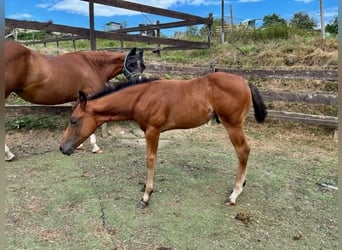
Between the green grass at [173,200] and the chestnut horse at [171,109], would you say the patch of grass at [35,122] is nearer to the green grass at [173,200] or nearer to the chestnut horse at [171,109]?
the green grass at [173,200]

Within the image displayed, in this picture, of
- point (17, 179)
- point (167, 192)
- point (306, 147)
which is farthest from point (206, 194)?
point (306, 147)

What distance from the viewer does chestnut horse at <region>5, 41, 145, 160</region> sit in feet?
13.5

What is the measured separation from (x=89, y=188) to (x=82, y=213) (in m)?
0.56

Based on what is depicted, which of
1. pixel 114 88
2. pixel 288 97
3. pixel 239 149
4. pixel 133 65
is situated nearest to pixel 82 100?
pixel 114 88

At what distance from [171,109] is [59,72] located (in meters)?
2.11

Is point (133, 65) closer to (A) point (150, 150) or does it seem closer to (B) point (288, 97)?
(A) point (150, 150)

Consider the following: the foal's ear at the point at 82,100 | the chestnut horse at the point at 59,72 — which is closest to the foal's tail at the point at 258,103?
the chestnut horse at the point at 59,72

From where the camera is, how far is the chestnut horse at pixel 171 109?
320cm

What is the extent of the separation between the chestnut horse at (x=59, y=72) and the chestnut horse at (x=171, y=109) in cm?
75

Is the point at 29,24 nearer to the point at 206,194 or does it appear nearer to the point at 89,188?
the point at 89,188

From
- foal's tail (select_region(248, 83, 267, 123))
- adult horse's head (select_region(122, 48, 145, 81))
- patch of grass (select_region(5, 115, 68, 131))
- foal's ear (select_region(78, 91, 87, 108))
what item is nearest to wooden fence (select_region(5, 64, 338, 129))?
patch of grass (select_region(5, 115, 68, 131))

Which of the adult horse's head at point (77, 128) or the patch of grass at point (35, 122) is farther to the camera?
the patch of grass at point (35, 122)

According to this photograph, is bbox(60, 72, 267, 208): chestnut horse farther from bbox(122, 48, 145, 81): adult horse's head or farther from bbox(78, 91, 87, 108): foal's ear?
bbox(122, 48, 145, 81): adult horse's head

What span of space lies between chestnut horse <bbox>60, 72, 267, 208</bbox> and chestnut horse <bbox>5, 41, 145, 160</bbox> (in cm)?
75
